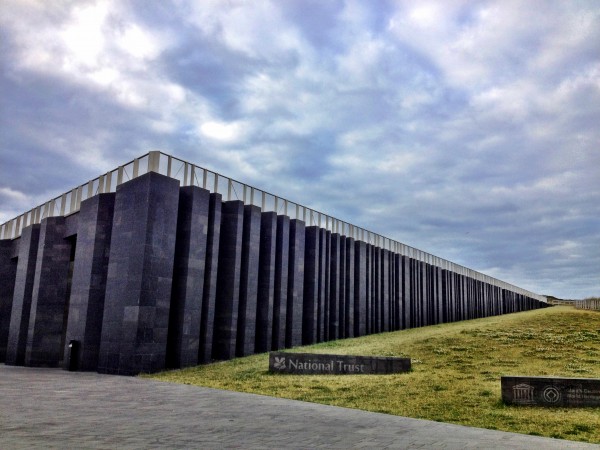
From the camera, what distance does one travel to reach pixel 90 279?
27.9m

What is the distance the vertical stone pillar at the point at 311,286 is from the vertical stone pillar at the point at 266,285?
17.0 ft

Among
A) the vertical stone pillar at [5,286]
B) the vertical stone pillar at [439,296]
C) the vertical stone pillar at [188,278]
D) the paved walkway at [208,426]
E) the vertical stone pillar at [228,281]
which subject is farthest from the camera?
the vertical stone pillar at [439,296]

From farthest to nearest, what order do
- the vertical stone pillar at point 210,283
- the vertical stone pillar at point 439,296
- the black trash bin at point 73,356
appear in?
1. the vertical stone pillar at point 439,296
2. the vertical stone pillar at point 210,283
3. the black trash bin at point 73,356

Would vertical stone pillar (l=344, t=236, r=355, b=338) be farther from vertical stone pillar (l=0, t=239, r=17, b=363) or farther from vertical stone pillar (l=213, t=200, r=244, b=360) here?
vertical stone pillar (l=0, t=239, r=17, b=363)

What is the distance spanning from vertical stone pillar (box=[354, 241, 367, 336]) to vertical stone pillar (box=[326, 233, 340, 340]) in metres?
4.12

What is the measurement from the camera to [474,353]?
26906mm

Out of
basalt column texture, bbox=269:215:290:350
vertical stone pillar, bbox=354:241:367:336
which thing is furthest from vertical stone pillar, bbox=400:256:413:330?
basalt column texture, bbox=269:215:290:350

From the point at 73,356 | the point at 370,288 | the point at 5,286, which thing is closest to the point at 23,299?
the point at 5,286

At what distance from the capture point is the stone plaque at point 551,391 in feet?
48.9

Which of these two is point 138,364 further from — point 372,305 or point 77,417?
point 372,305

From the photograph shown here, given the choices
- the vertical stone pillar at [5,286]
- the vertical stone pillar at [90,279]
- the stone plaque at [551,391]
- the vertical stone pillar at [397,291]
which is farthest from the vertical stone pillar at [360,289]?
the stone plaque at [551,391]

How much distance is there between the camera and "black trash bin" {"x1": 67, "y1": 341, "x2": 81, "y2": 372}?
2734 cm

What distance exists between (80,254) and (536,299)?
119 m

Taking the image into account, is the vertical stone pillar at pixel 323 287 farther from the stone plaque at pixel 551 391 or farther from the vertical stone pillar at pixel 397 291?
the stone plaque at pixel 551 391
